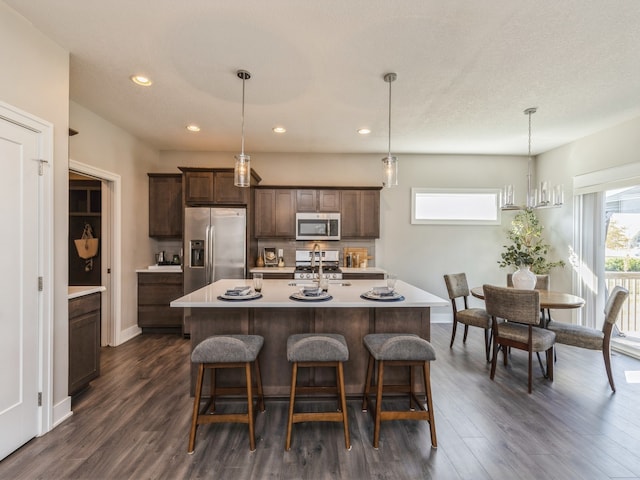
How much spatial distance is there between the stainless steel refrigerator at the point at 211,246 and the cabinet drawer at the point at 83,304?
1.43m

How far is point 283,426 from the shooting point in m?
2.24

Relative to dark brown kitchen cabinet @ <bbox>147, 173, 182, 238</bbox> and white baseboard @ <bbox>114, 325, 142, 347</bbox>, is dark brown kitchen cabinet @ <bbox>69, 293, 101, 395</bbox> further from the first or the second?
dark brown kitchen cabinet @ <bbox>147, 173, 182, 238</bbox>

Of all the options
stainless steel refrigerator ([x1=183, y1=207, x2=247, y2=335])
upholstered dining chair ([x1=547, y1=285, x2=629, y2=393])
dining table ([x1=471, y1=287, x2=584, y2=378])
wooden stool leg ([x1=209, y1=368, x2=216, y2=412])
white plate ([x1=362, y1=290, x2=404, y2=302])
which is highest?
stainless steel refrigerator ([x1=183, y1=207, x2=247, y2=335])

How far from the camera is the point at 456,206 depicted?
521 cm

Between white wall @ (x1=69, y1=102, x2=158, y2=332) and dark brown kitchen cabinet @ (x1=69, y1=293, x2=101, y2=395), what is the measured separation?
1387 mm

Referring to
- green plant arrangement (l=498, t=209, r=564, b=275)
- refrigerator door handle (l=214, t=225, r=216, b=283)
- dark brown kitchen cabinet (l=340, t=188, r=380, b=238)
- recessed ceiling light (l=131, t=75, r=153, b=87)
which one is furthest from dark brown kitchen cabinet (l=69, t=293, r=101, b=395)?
green plant arrangement (l=498, t=209, r=564, b=275)

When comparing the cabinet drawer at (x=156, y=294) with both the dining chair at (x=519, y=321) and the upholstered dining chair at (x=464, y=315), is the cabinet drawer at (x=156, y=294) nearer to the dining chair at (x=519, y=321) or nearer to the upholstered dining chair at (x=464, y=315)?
the upholstered dining chair at (x=464, y=315)

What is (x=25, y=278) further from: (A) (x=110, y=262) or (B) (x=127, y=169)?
(B) (x=127, y=169)

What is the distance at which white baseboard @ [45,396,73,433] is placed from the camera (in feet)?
7.33

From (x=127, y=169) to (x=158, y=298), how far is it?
1.93 m

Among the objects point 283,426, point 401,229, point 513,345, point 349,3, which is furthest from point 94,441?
point 401,229

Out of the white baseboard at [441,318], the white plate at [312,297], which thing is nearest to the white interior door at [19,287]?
the white plate at [312,297]

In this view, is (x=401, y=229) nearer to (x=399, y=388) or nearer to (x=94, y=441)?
(x=399, y=388)

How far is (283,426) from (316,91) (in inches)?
119
